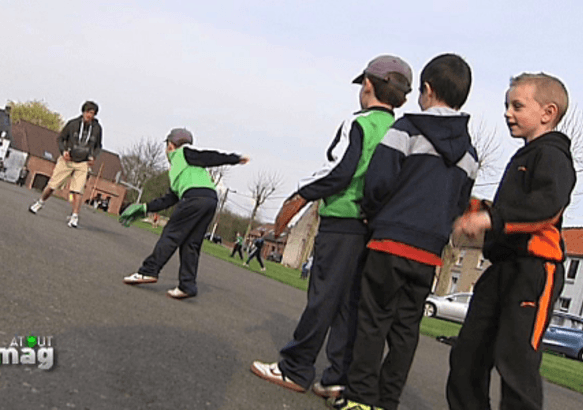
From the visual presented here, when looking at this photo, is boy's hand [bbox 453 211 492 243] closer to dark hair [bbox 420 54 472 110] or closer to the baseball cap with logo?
dark hair [bbox 420 54 472 110]

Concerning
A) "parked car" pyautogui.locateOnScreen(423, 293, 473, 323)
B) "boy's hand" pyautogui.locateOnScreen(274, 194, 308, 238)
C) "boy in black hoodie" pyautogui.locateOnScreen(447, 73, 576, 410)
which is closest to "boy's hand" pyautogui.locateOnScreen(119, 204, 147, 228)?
"boy's hand" pyautogui.locateOnScreen(274, 194, 308, 238)

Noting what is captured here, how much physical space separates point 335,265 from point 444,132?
1.01m

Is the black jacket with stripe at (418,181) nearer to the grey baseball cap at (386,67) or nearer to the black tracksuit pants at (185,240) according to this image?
the grey baseball cap at (386,67)

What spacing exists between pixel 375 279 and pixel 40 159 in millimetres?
82120

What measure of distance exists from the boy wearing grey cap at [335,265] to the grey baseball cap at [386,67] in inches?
11.1

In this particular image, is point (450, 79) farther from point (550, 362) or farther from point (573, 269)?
point (573, 269)

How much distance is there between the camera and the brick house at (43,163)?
77.4 metres

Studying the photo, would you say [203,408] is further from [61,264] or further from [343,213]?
[61,264]

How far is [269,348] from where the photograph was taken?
4.82 metres

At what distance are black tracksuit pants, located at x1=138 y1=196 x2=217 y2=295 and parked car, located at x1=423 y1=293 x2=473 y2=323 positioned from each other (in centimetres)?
2091

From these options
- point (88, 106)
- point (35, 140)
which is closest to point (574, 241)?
point (88, 106)

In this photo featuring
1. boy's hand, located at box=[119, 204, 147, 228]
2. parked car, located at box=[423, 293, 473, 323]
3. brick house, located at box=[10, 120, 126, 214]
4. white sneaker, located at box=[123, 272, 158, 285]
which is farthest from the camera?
brick house, located at box=[10, 120, 126, 214]

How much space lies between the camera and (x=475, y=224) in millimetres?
3074

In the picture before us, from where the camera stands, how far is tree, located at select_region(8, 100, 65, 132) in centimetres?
8919
